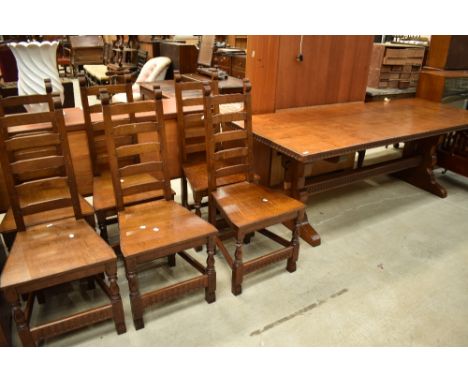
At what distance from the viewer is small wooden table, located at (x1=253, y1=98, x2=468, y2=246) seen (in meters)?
2.43

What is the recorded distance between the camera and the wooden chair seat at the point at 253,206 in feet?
6.96

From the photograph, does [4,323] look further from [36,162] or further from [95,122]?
[95,122]

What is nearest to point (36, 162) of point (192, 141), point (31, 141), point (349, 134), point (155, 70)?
point (31, 141)

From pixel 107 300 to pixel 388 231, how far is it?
224 centimetres

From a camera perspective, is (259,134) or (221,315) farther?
(259,134)

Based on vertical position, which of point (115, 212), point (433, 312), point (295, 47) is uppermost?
point (295, 47)

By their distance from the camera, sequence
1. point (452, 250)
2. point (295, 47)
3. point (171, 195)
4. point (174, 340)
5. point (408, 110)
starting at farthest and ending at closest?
point (408, 110) < point (295, 47) < point (452, 250) < point (171, 195) < point (174, 340)

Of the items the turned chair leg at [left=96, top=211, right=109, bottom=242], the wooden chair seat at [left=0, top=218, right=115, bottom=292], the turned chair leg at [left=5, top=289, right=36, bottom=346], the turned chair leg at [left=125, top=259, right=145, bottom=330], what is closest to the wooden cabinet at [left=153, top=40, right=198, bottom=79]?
the turned chair leg at [left=96, top=211, right=109, bottom=242]

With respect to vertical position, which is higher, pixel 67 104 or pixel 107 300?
pixel 67 104

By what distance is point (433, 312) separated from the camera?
216 centimetres

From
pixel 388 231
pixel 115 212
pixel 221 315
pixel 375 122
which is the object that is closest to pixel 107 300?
pixel 115 212

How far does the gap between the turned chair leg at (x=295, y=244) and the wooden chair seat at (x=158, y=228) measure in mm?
597

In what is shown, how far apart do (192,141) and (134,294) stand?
55.7 inches

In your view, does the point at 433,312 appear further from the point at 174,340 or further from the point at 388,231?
the point at 174,340
